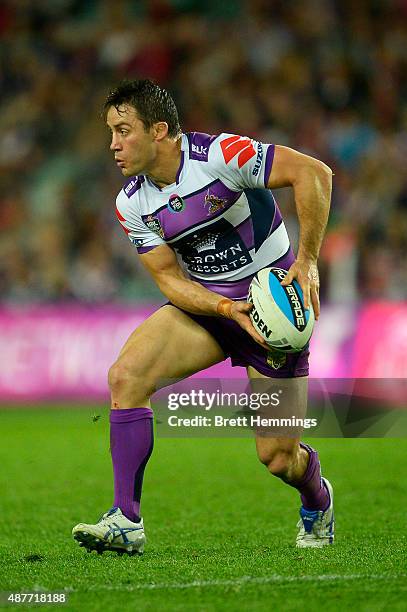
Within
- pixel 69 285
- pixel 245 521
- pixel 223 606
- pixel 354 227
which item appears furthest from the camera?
pixel 69 285

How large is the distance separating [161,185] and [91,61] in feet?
34.7

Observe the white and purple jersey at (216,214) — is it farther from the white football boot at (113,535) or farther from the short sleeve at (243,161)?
the white football boot at (113,535)

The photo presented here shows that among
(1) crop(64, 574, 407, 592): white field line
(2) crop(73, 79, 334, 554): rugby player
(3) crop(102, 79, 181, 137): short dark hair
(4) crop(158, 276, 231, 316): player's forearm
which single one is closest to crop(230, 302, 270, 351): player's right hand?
(2) crop(73, 79, 334, 554): rugby player

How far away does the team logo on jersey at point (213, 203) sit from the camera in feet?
17.6

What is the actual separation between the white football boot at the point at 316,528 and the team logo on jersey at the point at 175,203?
1.58 m

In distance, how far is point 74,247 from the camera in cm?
1363

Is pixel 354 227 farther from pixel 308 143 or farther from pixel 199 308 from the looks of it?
pixel 199 308

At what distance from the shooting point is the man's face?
5.30 m

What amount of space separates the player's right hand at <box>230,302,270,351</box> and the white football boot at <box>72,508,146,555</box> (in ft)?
3.26

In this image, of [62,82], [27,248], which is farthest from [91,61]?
[27,248]

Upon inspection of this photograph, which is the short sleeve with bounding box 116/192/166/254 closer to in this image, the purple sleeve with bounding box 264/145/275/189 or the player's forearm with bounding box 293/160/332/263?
the purple sleeve with bounding box 264/145/275/189

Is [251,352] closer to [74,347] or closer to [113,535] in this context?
[113,535]

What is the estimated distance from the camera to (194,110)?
14344 millimetres

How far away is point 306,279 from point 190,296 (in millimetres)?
621
